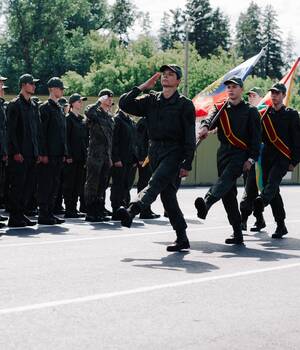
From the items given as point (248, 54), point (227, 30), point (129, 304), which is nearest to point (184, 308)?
point (129, 304)

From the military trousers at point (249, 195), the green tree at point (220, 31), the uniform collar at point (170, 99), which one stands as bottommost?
the military trousers at point (249, 195)

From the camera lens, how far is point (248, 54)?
131 meters

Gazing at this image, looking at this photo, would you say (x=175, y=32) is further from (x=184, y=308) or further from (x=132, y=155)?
(x=184, y=308)

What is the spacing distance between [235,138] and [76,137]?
4235 mm

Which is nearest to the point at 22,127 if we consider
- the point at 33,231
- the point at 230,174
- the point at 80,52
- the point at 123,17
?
the point at 33,231

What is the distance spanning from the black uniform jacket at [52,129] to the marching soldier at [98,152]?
0.82 m

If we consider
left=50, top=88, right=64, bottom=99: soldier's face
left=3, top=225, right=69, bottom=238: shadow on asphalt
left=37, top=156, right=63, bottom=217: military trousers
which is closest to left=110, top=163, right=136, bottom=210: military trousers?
left=37, top=156, right=63, bottom=217: military trousers

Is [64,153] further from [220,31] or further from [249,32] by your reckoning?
[249,32]

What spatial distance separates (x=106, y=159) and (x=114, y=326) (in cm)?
796

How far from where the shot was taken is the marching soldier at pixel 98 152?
13.9 m

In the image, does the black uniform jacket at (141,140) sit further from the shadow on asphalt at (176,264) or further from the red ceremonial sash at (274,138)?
the shadow on asphalt at (176,264)

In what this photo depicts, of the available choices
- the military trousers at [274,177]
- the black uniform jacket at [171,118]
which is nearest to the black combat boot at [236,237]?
the military trousers at [274,177]

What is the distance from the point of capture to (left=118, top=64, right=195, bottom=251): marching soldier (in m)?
9.91

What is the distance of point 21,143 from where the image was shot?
12.5 metres
